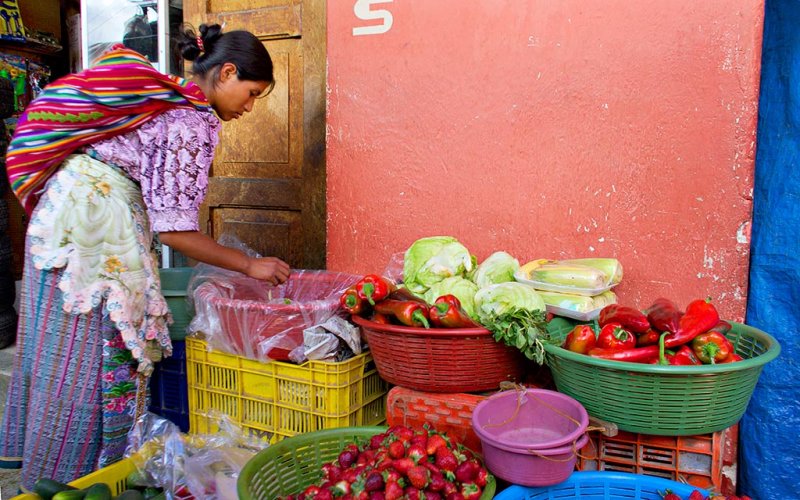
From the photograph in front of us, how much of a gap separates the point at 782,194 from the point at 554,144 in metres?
0.95

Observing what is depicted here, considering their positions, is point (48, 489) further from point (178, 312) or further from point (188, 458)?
point (178, 312)

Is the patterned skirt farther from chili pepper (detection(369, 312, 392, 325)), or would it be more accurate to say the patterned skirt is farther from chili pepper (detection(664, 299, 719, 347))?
chili pepper (detection(664, 299, 719, 347))

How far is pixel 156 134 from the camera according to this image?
2383 millimetres

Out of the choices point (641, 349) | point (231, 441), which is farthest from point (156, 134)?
point (641, 349)

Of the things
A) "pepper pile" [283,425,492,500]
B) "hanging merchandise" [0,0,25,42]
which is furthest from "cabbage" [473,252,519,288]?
"hanging merchandise" [0,0,25,42]

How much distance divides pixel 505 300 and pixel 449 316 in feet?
0.76

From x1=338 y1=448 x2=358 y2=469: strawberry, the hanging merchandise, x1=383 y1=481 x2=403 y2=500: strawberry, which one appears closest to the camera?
x1=383 y1=481 x2=403 y2=500: strawberry

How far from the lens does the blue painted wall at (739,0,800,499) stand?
2516mm

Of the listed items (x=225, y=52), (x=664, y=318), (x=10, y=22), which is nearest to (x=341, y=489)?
(x=664, y=318)

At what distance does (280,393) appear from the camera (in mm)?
2645

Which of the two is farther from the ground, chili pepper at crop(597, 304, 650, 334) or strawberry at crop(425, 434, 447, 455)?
chili pepper at crop(597, 304, 650, 334)

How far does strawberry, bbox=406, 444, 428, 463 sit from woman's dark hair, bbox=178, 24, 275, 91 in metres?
1.61

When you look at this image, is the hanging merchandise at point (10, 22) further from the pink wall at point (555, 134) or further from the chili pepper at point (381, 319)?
the chili pepper at point (381, 319)

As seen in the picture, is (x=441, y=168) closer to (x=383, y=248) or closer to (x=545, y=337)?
(x=383, y=248)
